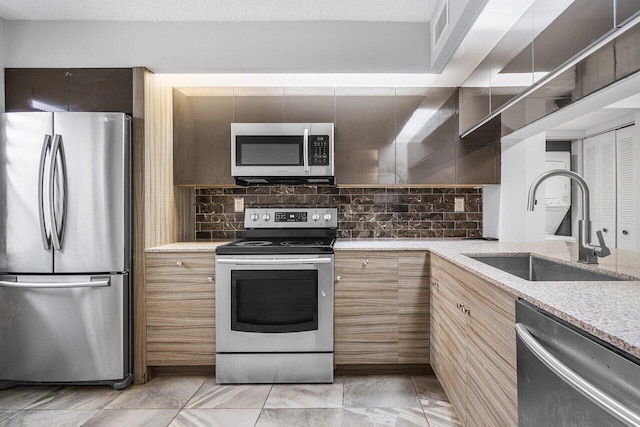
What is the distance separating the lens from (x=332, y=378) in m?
2.36

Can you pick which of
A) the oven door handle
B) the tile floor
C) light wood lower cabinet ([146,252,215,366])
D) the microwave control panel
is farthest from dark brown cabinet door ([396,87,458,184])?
light wood lower cabinet ([146,252,215,366])

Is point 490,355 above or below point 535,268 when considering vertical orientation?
below

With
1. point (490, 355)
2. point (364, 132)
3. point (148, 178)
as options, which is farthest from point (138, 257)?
point (490, 355)

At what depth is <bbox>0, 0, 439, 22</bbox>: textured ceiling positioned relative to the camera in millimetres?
2279

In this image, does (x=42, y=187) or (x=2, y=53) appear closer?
(x=42, y=187)

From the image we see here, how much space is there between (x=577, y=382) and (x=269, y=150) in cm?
224

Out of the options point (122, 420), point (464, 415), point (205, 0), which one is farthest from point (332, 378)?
point (205, 0)

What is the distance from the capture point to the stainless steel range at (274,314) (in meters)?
2.37

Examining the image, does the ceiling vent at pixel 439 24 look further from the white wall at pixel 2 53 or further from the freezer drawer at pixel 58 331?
the white wall at pixel 2 53

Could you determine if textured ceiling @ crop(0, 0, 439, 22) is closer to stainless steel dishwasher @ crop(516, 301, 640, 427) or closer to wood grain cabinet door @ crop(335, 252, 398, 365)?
wood grain cabinet door @ crop(335, 252, 398, 365)

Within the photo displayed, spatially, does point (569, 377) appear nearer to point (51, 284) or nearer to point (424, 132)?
point (424, 132)

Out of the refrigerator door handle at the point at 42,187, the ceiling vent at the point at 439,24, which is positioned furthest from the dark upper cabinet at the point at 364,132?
the refrigerator door handle at the point at 42,187

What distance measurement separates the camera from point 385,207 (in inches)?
120

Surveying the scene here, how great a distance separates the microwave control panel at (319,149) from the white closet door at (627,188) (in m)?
1.65
